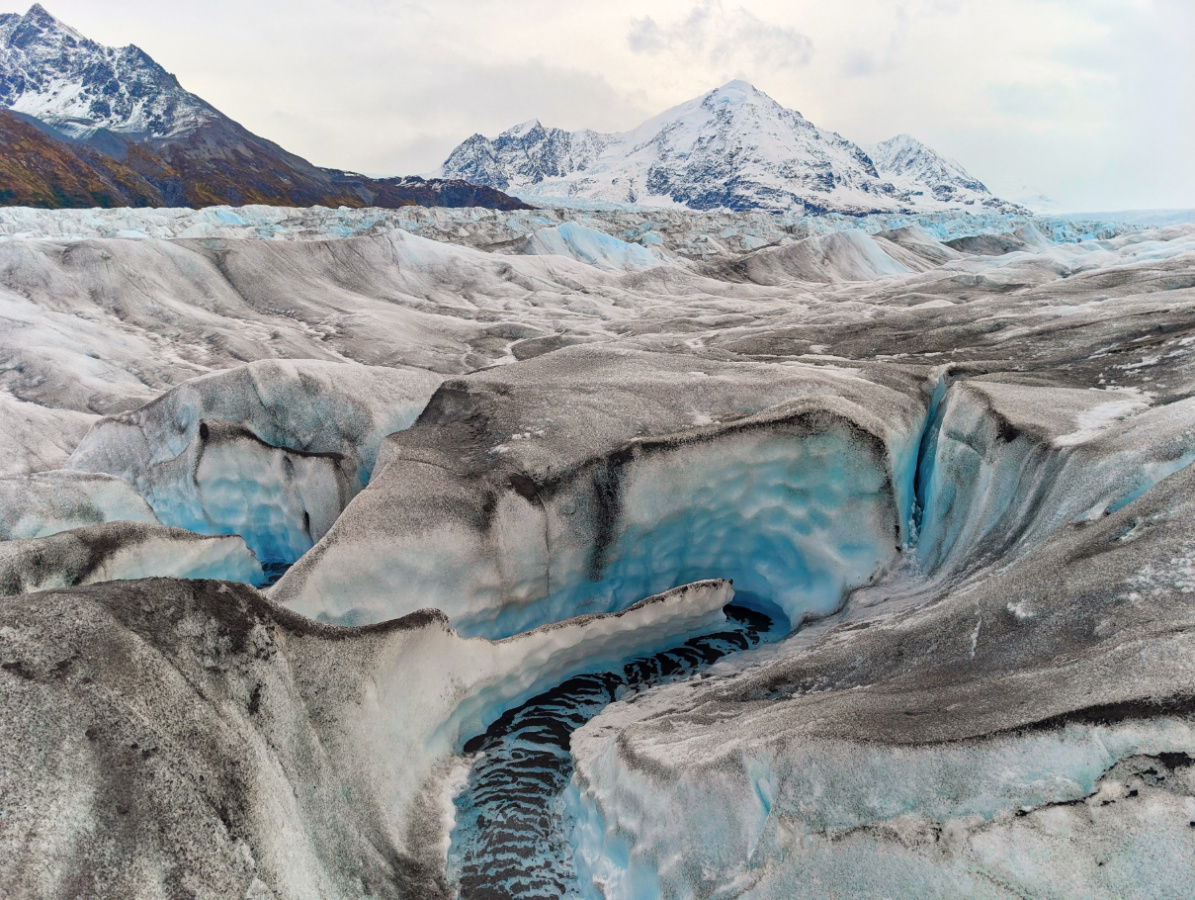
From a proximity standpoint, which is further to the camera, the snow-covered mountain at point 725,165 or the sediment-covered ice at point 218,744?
the snow-covered mountain at point 725,165

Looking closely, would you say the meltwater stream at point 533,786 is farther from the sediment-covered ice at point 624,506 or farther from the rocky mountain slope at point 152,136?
the rocky mountain slope at point 152,136

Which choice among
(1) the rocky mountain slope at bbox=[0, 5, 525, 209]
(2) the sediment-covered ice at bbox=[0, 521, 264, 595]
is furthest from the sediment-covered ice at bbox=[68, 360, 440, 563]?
(1) the rocky mountain slope at bbox=[0, 5, 525, 209]

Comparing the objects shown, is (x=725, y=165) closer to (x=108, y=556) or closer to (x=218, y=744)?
(x=108, y=556)

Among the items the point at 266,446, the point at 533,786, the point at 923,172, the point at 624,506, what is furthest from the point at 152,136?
the point at 923,172

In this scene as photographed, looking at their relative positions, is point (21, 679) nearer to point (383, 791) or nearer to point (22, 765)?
point (22, 765)

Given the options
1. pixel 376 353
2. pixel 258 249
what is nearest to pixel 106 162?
pixel 258 249

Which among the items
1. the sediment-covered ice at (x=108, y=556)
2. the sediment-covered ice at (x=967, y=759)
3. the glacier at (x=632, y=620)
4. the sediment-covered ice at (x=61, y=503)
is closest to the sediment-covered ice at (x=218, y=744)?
the glacier at (x=632, y=620)
